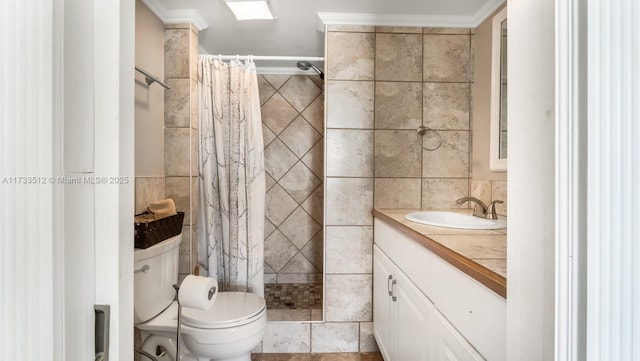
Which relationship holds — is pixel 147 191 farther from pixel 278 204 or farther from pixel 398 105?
pixel 398 105

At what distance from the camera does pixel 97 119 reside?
0.38 meters

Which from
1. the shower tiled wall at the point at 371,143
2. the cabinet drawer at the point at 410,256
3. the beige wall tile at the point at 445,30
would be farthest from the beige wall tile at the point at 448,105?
the cabinet drawer at the point at 410,256

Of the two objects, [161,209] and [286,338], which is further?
[286,338]

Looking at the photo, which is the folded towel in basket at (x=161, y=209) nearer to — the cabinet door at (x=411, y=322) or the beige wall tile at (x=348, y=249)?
the beige wall tile at (x=348, y=249)

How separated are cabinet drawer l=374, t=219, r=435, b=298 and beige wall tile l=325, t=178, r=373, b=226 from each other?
236 mm

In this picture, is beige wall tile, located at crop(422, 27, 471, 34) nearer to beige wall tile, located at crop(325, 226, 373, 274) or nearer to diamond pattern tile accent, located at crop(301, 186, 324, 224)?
beige wall tile, located at crop(325, 226, 373, 274)

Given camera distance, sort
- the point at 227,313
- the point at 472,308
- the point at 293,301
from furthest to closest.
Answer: the point at 293,301, the point at 227,313, the point at 472,308

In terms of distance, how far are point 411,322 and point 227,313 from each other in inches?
34.3

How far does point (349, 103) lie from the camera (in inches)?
77.2

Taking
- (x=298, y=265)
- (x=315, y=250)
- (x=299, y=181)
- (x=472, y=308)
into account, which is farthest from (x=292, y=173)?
(x=472, y=308)

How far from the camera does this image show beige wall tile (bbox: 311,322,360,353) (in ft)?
6.43

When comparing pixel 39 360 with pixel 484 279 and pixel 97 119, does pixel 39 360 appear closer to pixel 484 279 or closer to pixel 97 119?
pixel 97 119
